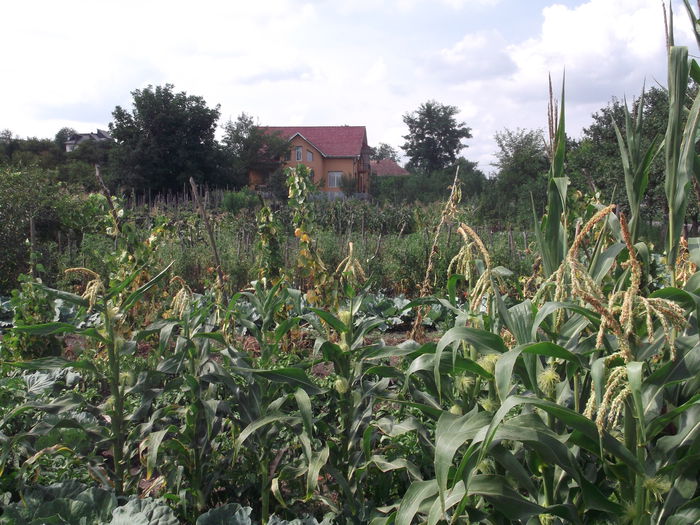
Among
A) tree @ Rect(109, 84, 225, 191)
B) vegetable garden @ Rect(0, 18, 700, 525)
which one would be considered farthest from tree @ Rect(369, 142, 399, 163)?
vegetable garden @ Rect(0, 18, 700, 525)

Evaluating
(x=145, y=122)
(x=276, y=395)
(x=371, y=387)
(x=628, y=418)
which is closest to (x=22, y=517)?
(x=276, y=395)

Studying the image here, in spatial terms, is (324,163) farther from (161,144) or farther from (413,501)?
(413,501)

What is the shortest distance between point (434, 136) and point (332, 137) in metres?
16.7

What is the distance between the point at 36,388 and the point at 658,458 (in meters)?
3.18

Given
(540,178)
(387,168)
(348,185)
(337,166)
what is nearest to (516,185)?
(540,178)

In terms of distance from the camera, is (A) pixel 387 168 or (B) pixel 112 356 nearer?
(B) pixel 112 356

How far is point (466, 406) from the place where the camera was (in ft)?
6.54

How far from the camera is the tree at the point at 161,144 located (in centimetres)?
3866

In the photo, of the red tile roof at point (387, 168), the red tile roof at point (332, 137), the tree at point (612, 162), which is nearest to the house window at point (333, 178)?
the red tile roof at point (332, 137)

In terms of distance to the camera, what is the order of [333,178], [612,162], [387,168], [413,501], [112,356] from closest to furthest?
[413,501], [112,356], [612,162], [333,178], [387,168]

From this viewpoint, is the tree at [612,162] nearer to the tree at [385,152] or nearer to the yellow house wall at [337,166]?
the yellow house wall at [337,166]

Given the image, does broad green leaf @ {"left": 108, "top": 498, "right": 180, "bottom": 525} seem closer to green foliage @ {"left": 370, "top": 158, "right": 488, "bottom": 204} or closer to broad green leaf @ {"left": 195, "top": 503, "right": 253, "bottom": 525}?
broad green leaf @ {"left": 195, "top": 503, "right": 253, "bottom": 525}

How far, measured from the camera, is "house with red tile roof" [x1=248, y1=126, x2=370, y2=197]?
2138 inches

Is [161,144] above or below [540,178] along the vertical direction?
above
